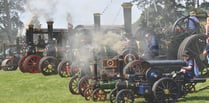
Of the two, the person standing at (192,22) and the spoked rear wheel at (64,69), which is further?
the spoked rear wheel at (64,69)

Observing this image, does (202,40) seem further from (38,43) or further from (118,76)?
(38,43)

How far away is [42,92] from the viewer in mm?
11430

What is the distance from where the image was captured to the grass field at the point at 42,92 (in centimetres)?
938

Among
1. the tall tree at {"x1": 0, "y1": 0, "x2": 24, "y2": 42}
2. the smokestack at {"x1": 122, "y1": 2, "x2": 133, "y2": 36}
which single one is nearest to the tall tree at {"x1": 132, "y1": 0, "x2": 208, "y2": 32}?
the tall tree at {"x1": 0, "y1": 0, "x2": 24, "y2": 42}

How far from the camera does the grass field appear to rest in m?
9.38

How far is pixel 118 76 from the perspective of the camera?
28.2 ft

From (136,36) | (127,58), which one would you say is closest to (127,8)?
(136,36)

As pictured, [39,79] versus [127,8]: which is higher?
[127,8]

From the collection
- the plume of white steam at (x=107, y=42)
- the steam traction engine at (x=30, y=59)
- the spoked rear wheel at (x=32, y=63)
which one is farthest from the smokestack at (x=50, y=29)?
the plume of white steam at (x=107, y=42)

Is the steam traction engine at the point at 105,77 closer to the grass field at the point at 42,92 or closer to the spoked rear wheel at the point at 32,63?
the grass field at the point at 42,92

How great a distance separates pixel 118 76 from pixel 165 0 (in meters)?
37.9

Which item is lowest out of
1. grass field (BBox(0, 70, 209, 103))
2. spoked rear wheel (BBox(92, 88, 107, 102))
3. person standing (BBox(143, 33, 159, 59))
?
grass field (BBox(0, 70, 209, 103))

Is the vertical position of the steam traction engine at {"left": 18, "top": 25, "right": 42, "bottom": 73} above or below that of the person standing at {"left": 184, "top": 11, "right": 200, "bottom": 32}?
below

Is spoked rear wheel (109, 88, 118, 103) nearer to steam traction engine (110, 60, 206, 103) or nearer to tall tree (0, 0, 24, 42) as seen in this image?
steam traction engine (110, 60, 206, 103)
